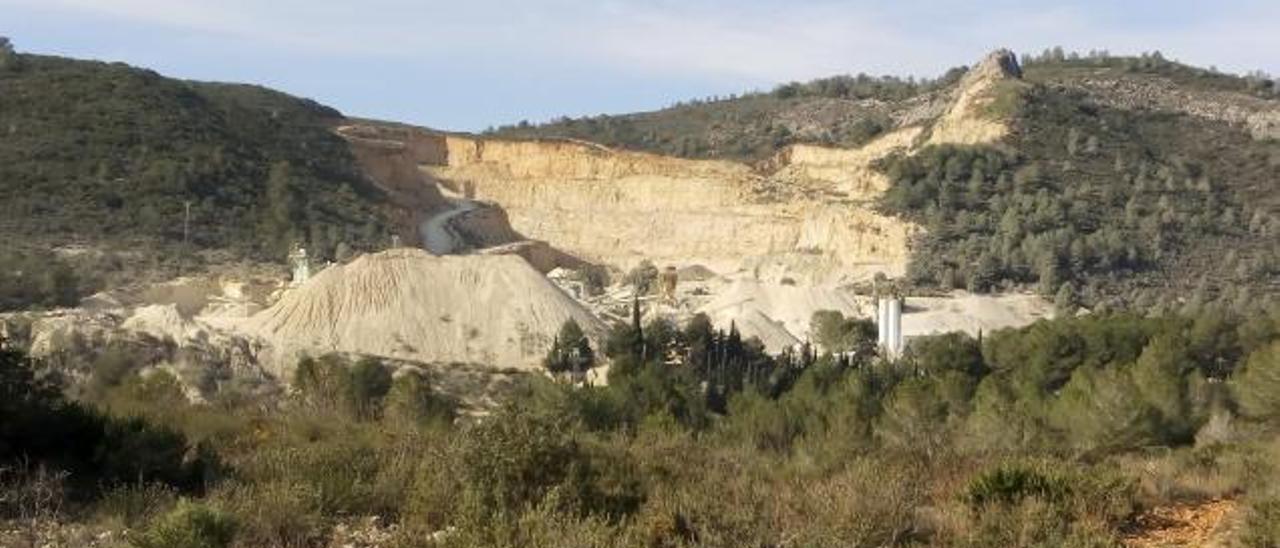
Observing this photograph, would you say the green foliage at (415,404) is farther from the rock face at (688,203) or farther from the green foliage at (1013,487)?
the rock face at (688,203)

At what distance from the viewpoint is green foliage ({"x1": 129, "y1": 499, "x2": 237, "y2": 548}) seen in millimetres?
6289

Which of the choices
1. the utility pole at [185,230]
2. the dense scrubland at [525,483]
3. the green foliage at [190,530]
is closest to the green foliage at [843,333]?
the utility pole at [185,230]

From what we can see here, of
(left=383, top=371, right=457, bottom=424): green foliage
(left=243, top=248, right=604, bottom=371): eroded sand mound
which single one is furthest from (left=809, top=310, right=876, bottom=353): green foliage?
(left=383, top=371, right=457, bottom=424): green foliage

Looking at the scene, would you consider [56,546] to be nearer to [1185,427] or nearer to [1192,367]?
[1185,427]

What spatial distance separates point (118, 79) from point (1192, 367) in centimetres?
5623

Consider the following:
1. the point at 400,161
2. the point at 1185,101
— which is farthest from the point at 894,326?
the point at 400,161

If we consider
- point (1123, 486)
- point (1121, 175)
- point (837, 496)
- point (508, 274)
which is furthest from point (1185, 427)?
point (1121, 175)

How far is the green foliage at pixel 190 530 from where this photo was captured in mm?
6289

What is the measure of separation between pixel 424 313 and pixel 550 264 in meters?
29.5

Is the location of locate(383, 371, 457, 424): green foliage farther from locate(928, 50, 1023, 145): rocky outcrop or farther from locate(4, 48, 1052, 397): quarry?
locate(928, 50, 1023, 145): rocky outcrop

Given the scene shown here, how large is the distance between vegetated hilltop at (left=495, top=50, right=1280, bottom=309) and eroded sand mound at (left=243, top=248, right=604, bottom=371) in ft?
67.0

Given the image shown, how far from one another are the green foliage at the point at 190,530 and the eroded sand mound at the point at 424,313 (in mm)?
28388

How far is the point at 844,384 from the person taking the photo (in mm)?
27016

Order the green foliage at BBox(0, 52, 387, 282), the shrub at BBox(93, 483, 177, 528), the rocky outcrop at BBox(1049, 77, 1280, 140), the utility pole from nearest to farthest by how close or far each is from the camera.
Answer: the shrub at BBox(93, 483, 177, 528) → the utility pole → the green foliage at BBox(0, 52, 387, 282) → the rocky outcrop at BBox(1049, 77, 1280, 140)
